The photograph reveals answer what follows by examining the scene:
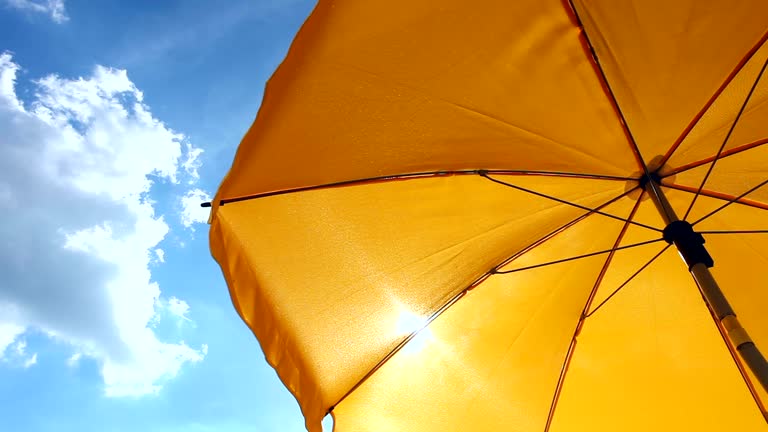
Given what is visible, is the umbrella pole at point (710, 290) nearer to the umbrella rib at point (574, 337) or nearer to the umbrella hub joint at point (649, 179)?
the umbrella hub joint at point (649, 179)

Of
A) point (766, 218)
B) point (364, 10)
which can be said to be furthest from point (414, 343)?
point (766, 218)

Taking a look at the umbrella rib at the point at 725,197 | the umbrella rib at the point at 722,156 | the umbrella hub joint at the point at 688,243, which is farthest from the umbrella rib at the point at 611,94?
the umbrella hub joint at the point at 688,243

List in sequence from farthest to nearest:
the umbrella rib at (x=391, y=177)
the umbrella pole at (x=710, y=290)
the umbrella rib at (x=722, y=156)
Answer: the umbrella rib at (x=722, y=156)
the umbrella rib at (x=391, y=177)
the umbrella pole at (x=710, y=290)

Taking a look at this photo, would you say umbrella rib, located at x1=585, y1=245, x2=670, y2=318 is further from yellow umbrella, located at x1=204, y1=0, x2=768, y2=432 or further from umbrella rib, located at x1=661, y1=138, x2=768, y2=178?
umbrella rib, located at x1=661, y1=138, x2=768, y2=178

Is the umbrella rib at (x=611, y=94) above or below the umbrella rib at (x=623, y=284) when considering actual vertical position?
above

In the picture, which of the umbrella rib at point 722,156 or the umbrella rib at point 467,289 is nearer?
the umbrella rib at point 722,156

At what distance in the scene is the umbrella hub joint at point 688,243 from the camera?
194 cm

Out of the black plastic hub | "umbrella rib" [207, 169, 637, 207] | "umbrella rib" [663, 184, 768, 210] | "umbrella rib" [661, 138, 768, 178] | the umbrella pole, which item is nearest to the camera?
the umbrella pole

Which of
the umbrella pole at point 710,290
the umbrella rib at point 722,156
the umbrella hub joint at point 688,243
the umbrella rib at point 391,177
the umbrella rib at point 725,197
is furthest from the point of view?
the umbrella rib at point 725,197

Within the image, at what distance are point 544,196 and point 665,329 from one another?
0.89m

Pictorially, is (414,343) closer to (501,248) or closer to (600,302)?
(501,248)

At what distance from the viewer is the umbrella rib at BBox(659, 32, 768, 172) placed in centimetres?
199

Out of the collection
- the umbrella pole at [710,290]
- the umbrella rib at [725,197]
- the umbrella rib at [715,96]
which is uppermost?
the umbrella rib at [715,96]

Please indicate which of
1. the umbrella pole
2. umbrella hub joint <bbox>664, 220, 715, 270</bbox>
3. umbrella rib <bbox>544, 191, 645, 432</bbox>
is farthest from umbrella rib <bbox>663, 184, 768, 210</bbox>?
umbrella hub joint <bbox>664, 220, 715, 270</bbox>
